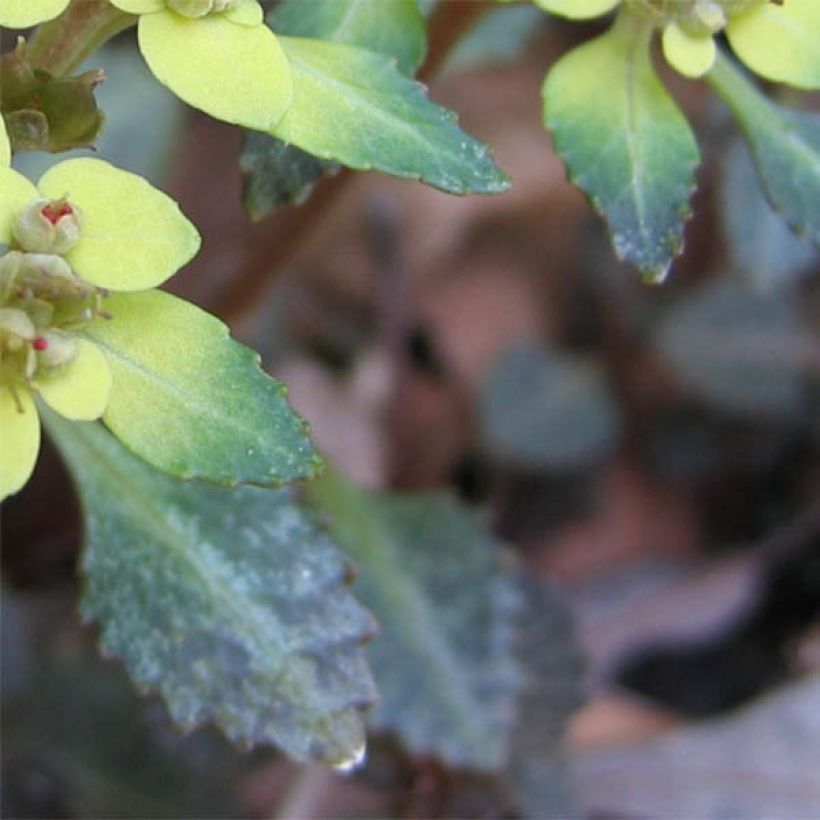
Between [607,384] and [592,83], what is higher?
[592,83]

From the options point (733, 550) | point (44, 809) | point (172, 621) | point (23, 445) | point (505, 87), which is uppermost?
point (23, 445)

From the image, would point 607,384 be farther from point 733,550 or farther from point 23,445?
point 23,445

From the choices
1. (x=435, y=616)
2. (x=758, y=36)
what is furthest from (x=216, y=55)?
(x=435, y=616)

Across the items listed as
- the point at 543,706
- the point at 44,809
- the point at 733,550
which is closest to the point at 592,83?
the point at 543,706

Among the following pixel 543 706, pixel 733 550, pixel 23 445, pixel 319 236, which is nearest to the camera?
pixel 23 445

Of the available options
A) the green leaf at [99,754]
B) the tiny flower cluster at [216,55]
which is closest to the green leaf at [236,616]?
the tiny flower cluster at [216,55]
